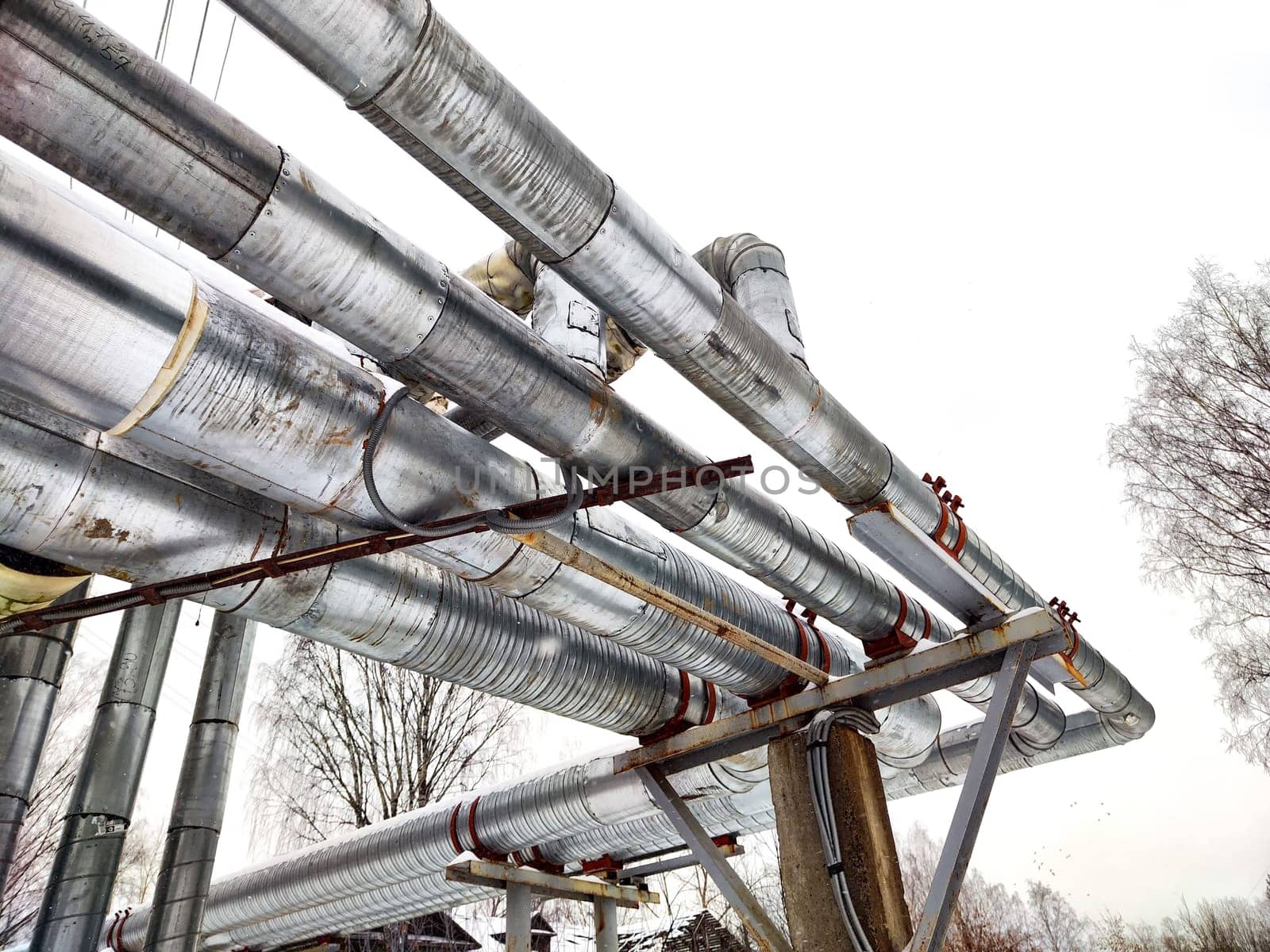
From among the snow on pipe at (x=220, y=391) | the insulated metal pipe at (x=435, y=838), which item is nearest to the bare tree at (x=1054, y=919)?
the insulated metal pipe at (x=435, y=838)

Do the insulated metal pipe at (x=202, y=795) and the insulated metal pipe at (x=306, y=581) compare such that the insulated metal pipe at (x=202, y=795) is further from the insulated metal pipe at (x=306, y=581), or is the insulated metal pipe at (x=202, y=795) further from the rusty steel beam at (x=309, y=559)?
the rusty steel beam at (x=309, y=559)

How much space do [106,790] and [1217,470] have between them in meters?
11.4

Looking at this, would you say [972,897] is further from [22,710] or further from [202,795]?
[22,710]

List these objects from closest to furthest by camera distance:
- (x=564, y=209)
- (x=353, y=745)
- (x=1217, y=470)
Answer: (x=564, y=209) → (x=1217, y=470) → (x=353, y=745)

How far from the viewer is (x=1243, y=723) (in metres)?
9.46

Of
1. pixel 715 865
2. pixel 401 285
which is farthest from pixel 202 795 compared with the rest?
pixel 401 285

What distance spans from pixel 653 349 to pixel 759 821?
5400 millimetres

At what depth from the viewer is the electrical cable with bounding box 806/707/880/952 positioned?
→ 4.18 metres

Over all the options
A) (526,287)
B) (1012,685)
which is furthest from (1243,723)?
(526,287)

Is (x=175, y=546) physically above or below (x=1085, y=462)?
below

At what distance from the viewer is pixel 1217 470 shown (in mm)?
9695

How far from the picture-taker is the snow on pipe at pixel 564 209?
2.14 metres

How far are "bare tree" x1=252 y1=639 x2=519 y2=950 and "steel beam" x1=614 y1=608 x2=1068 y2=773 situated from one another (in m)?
10.4

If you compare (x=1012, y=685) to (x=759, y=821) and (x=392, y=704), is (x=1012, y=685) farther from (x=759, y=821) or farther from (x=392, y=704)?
(x=392, y=704)
